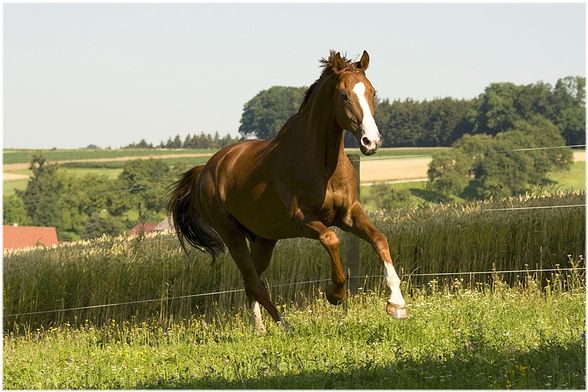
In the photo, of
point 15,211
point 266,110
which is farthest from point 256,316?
point 266,110

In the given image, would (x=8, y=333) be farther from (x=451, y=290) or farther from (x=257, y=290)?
(x=451, y=290)

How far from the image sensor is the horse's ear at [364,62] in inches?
374

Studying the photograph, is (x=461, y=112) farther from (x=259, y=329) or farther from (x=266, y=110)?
(x=259, y=329)

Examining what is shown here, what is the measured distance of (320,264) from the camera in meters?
13.6

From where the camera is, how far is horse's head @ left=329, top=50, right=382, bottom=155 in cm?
864

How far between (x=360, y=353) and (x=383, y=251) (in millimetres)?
1193

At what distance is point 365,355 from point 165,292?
6.16 m

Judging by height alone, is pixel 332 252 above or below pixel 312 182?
below

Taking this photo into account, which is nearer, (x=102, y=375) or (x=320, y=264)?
(x=102, y=375)

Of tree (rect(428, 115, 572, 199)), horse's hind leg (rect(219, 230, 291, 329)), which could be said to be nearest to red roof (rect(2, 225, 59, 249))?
tree (rect(428, 115, 572, 199))

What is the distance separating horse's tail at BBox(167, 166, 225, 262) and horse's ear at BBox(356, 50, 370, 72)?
10.7ft

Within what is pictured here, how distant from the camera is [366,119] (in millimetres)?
8797

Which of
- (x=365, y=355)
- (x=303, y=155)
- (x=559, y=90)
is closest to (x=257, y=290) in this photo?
(x=303, y=155)

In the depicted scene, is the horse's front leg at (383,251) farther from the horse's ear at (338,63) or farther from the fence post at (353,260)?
the fence post at (353,260)
